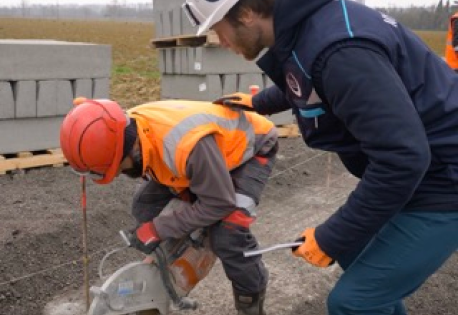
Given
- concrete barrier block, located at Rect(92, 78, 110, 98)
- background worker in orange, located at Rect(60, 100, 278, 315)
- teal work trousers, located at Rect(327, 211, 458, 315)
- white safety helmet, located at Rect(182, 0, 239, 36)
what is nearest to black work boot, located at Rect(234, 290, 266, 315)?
background worker in orange, located at Rect(60, 100, 278, 315)

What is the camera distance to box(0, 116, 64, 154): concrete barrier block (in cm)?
565

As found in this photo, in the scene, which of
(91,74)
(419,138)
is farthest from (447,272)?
(91,74)

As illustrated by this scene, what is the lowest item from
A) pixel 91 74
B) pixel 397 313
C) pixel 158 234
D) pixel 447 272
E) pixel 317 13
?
pixel 447 272

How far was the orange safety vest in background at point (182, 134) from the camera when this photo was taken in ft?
8.20

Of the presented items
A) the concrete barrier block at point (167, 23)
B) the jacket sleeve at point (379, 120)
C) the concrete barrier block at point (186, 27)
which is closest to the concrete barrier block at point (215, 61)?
the concrete barrier block at point (186, 27)

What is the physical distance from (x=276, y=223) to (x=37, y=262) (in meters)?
1.94

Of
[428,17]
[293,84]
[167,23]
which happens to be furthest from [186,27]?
[428,17]

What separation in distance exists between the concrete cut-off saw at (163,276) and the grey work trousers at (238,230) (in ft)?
0.42

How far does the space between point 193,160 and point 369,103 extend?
1.09 m

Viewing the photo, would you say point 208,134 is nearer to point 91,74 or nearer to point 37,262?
point 37,262

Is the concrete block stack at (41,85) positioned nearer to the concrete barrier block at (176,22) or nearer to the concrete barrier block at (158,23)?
the concrete barrier block at (176,22)

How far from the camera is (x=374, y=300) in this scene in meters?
1.87

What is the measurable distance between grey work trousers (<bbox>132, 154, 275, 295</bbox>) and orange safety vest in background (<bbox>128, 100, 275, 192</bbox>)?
9 cm

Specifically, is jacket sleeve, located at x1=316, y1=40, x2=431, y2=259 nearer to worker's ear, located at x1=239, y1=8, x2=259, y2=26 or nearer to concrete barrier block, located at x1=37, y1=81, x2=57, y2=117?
worker's ear, located at x1=239, y1=8, x2=259, y2=26
